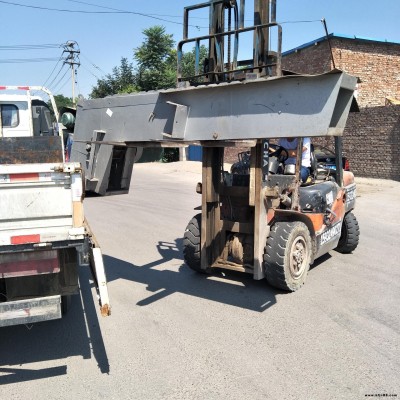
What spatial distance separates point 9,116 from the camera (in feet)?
26.5

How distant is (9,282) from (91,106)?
7.49 ft

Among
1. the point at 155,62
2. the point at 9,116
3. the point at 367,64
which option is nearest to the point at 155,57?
the point at 155,62

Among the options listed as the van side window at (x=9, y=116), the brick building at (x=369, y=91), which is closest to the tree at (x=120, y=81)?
the brick building at (x=369, y=91)

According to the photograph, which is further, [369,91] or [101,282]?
[369,91]

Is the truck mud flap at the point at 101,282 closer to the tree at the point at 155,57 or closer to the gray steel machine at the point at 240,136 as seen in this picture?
the gray steel machine at the point at 240,136

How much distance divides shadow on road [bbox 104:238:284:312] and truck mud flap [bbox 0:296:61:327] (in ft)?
6.13

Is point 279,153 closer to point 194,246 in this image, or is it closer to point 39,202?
point 194,246

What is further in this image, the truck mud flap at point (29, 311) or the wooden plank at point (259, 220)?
the wooden plank at point (259, 220)

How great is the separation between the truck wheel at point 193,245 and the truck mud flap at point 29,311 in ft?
9.22

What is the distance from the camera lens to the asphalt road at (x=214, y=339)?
3611mm

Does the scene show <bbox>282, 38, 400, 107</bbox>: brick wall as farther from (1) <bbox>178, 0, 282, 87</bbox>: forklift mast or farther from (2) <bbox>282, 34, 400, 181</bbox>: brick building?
(1) <bbox>178, 0, 282, 87</bbox>: forklift mast

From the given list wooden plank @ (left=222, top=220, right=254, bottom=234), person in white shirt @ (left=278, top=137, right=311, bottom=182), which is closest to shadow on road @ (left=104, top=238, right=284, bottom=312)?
wooden plank @ (left=222, top=220, right=254, bottom=234)

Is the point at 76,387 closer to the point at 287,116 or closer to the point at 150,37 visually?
the point at 287,116

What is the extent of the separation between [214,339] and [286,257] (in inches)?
63.9
